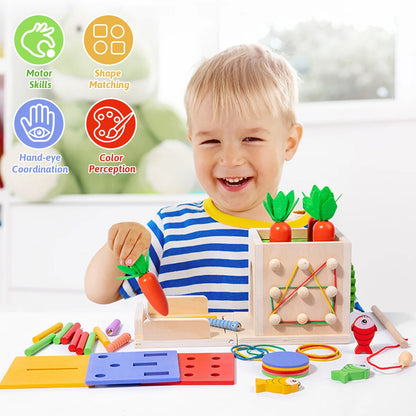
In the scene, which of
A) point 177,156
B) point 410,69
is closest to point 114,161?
point 177,156

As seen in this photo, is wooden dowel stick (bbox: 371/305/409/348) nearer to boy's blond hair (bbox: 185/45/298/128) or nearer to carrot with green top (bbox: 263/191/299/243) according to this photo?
carrot with green top (bbox: 263/191/299/243)

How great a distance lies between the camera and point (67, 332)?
0.67 meters

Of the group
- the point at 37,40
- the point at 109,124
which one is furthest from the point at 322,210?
the point at 37,40

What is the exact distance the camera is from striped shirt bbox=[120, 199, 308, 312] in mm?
882

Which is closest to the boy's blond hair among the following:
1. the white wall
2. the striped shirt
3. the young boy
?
the young boy

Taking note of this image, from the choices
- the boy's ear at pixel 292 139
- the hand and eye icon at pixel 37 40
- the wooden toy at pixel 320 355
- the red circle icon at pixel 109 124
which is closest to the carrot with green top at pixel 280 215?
the wooden toy at pixel 320 355

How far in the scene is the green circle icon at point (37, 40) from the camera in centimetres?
119

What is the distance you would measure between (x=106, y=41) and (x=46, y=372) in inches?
31.4

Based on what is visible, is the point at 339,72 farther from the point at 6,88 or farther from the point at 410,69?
the point at 6,88

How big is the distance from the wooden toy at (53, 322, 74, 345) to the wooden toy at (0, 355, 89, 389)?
0.05 metres

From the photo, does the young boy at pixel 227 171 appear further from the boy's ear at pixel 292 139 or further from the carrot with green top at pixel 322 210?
the carrot with green top at pixel 322 210

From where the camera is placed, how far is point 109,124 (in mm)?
1210

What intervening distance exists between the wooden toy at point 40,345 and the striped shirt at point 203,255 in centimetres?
25

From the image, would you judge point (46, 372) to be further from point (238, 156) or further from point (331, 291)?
point (238, 156)
